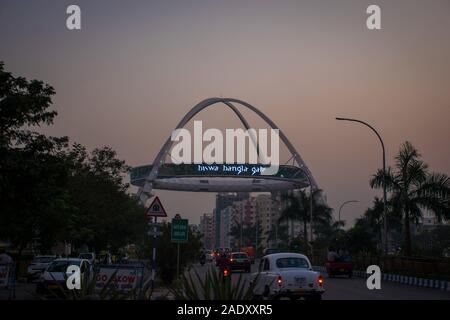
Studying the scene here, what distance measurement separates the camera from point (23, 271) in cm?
3675

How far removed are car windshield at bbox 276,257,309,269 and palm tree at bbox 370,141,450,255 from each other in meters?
21.8

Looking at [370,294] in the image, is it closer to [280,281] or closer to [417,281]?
[280,281]

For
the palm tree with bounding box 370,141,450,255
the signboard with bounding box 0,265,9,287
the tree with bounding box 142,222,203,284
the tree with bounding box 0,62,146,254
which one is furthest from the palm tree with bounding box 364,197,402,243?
the signboard with bounding box 0,265,9,287

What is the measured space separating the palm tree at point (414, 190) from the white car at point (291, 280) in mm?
Result: 22131

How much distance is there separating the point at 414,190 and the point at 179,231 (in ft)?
66.6

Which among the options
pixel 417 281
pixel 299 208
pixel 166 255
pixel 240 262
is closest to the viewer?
pixel 166 255

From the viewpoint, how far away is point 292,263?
18688mm

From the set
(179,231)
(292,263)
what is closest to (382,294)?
(292,263)

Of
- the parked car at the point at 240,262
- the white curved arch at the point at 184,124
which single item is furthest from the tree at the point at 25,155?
the white curved arch at the point at 184,124

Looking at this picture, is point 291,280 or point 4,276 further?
point 4,276

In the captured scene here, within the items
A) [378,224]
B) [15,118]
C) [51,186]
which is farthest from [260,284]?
[378,224]

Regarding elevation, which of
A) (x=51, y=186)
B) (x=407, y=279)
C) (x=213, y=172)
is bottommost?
(x=407, y=279)
